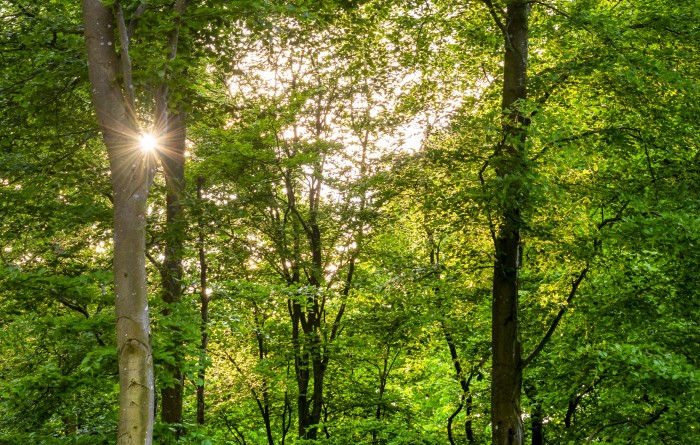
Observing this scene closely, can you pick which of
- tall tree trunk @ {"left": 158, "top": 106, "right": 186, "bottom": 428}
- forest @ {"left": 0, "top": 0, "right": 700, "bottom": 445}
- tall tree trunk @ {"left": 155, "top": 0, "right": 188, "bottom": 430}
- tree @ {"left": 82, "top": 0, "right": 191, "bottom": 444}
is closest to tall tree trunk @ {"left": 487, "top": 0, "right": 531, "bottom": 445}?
forest @ {"left": 0, "top": 0, "right": 700, "bottom": 445}

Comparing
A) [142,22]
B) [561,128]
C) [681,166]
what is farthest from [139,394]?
[681,166]

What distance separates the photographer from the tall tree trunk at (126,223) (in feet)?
15.2

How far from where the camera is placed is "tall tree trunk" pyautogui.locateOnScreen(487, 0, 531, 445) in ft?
26.6

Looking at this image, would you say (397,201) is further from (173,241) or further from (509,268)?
(173,241)

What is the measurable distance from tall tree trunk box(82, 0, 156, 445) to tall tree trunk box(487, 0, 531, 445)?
464cm

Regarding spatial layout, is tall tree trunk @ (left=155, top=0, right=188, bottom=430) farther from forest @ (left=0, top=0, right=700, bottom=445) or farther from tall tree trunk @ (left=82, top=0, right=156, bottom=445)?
tall tree trunk @ (left=82, top=0, right=156, bottom=445)

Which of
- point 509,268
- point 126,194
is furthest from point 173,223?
point 509,268

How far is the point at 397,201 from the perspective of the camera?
10.0 metres

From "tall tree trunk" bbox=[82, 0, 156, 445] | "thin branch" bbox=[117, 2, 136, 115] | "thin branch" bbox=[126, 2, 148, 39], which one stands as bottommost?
"tall tree trunk" bbox=[82, 0, 156, 445]

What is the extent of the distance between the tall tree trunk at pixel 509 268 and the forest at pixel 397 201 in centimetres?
3

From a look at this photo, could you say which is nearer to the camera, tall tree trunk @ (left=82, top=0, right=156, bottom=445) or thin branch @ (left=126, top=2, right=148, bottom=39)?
tall tree trunk @ (left=82, top=0, right=156, bottom=445)

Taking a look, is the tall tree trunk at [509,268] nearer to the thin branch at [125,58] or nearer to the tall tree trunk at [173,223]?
the tall tree trunk at [173,223]

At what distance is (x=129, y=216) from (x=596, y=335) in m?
7.75

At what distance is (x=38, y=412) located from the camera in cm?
740
